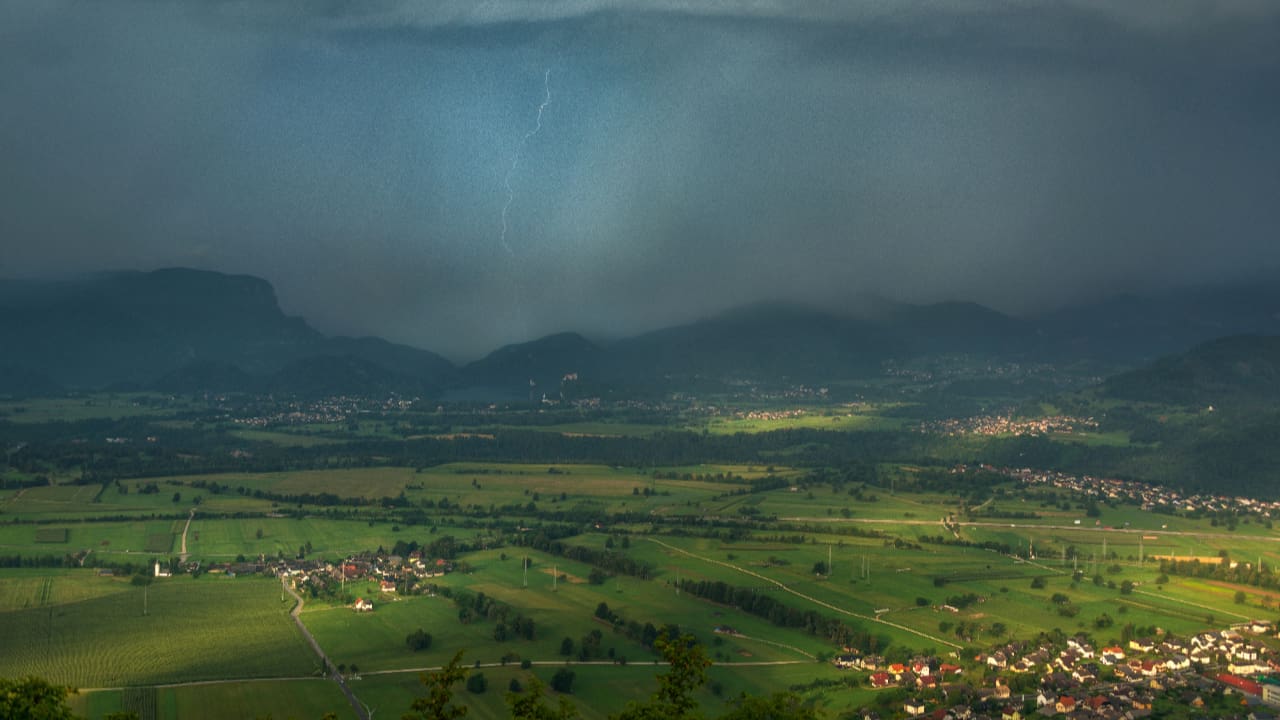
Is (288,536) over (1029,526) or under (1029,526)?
under

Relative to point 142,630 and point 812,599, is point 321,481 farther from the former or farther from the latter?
point 812,599

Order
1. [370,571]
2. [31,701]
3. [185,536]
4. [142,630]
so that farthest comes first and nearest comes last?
[185,536], [370,571], [142,630], [31,701]

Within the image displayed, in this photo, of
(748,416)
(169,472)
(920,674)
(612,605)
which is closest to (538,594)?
(612,605)

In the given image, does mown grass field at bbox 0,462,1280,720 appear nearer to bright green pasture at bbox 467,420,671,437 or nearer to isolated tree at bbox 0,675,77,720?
isolated tree at bbox 0,675,77,720

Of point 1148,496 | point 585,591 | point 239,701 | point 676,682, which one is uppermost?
point 676,682

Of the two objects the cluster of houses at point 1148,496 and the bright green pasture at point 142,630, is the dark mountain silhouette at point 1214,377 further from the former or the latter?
the bright green pasture at point 142,630

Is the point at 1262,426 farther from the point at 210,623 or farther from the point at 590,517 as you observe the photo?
the point at 210,623

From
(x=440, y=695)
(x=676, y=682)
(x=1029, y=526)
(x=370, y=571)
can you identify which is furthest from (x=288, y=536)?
(x=440, y=695)
